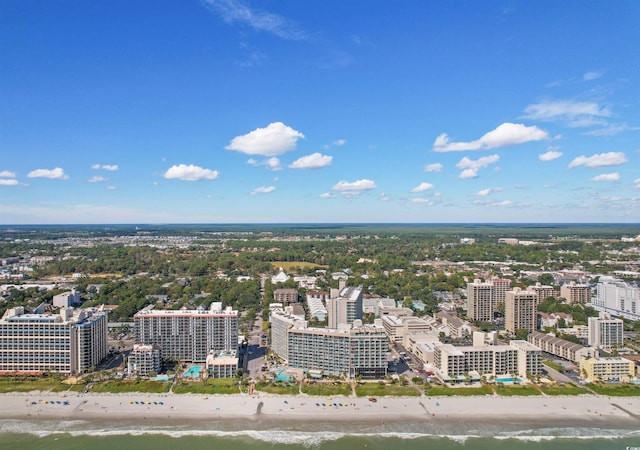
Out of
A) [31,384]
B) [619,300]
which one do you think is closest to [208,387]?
[31,384]

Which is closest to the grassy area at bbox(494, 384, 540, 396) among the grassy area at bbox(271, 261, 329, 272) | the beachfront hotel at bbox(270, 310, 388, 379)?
the beachfront hotel at bbox(270, 310, 388, 379)

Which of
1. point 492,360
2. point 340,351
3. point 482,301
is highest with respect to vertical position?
point 482,301

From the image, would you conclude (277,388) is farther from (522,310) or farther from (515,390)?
(522,310)

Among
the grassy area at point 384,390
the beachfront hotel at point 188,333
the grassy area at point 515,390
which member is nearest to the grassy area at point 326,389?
the grassy area at point 384,390

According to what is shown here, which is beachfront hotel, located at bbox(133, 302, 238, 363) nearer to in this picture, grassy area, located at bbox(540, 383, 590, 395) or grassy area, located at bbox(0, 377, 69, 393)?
grassy area, located at bbox(0, 377, 69, 393)

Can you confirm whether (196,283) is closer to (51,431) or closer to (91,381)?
(91,381)

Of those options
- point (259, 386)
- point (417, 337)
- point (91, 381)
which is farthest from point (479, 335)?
point (91, 381)
